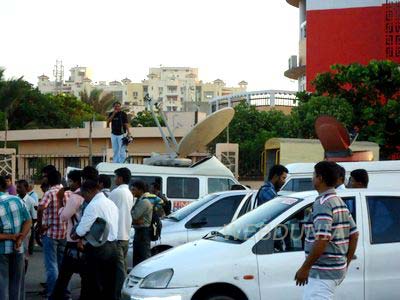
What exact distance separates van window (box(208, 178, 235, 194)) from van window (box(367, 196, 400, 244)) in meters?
9.86

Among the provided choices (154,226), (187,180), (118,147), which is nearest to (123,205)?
(154,226)

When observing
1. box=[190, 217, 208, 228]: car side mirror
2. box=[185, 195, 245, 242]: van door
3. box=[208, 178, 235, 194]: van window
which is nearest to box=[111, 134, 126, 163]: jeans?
box=[208, 178, 235, 194]: van window

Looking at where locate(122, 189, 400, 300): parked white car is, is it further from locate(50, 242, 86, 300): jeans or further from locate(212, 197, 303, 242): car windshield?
locate(50, 242, 86, 300): jeans

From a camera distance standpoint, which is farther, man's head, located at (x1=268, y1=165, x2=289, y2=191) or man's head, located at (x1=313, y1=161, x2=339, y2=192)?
man's head, located at (x1=268, y1=165, x2=289, y2=191)

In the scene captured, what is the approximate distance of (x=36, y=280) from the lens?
14.4m

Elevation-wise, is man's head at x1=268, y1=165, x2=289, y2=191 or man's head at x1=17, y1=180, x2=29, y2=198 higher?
man's head at x1=268, y1=165, x2=289, y2=191

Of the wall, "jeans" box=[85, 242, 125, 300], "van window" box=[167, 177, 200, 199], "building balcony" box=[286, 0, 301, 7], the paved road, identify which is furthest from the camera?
"building balcony" box=[286, 0, 301, 7]

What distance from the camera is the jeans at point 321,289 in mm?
6719

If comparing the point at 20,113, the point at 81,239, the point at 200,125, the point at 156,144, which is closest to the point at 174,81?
the point at 20,113

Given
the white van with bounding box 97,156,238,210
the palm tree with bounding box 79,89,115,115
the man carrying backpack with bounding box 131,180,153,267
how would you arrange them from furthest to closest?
the palm tree with bounding box 79,89,115,115 → the white van with bounding box 97,156,238,210 → the man carrying backpack with bounding box 131,180,153,267

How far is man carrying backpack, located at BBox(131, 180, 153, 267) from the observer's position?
11.9 meters

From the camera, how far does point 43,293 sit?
12.4 meters

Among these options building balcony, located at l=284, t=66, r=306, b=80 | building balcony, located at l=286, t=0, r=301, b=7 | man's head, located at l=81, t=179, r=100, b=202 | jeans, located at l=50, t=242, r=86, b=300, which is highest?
building balcony, located at l=286, t=0, r=301, b=7

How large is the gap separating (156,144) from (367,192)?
28.9 m
